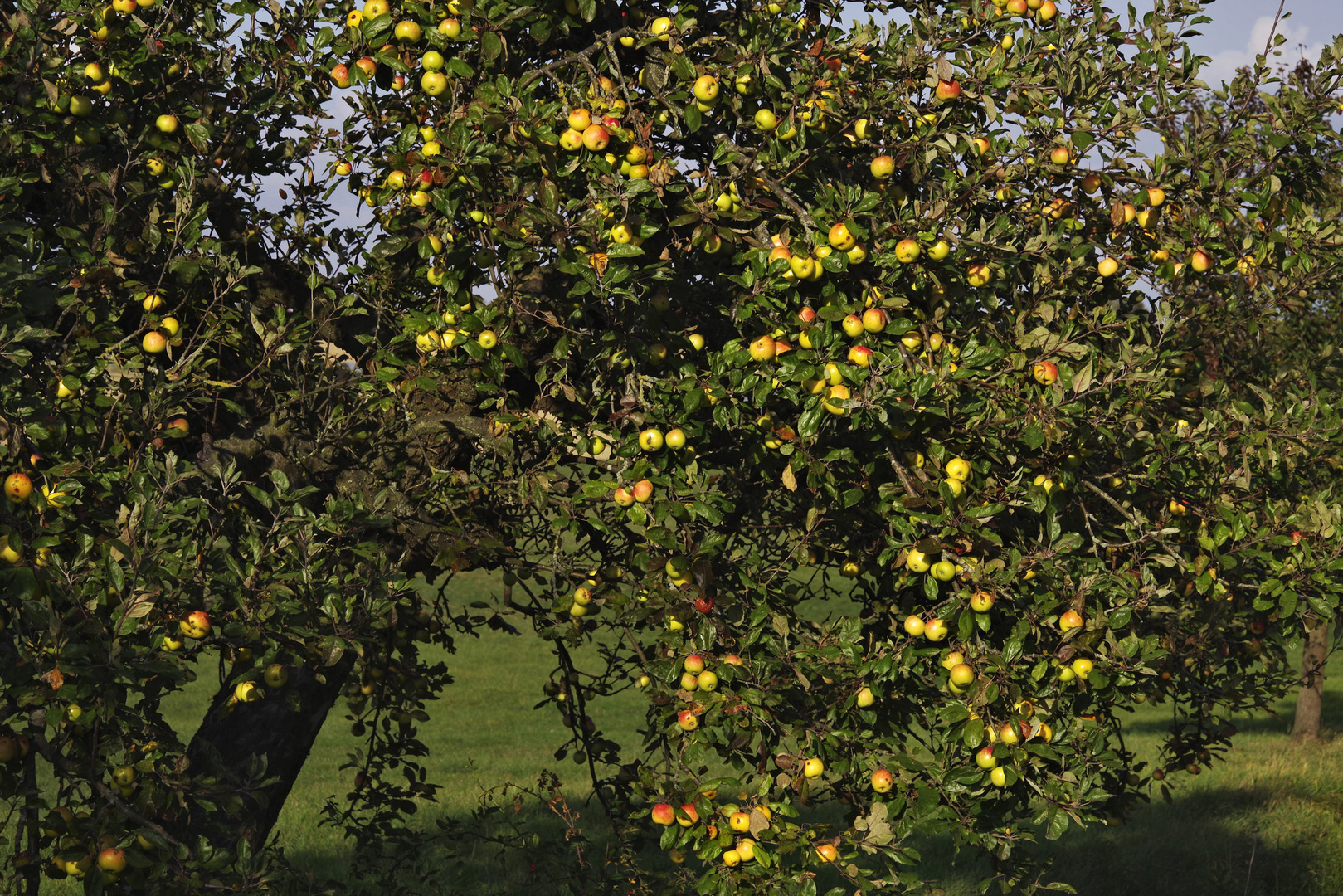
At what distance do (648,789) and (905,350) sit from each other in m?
1.71

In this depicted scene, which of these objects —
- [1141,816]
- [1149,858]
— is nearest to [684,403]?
[1149,858]

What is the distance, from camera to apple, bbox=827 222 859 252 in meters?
3.09

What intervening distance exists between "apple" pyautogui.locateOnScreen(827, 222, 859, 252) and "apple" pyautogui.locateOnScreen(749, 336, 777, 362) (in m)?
0.36

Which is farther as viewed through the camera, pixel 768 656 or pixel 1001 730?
pixel 768 656

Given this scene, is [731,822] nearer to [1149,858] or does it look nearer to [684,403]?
[684,403]

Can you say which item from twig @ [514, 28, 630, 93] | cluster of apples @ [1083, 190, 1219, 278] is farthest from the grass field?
twig @ [514, 28, 630, 93]

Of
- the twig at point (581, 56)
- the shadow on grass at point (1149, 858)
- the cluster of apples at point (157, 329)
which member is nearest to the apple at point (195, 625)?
the cluster of apples at point (157, 329)

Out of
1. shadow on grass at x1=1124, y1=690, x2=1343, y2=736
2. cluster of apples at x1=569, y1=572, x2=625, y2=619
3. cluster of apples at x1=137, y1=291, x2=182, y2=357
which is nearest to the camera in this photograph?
cluster of apples at x1=137, y1=291, x2=182, y2=357

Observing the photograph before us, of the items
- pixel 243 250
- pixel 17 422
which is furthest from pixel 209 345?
pixel 17 422

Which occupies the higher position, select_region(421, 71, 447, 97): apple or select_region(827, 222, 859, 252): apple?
select_region(421, 71, 447, 97): apple

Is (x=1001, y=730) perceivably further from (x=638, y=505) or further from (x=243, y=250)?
(x=243, y=250)

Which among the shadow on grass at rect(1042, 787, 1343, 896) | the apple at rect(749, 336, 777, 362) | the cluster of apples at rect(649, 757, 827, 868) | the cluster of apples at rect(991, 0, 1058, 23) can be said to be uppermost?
the cluster of apples at rect(991, 0, 1058, 23)

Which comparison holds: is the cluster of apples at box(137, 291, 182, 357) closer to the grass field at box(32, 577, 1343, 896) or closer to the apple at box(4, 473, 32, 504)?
the apple at box(4, 473, 32, 504)

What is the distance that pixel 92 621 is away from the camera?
264 centimetres
